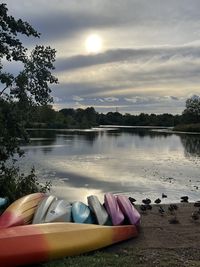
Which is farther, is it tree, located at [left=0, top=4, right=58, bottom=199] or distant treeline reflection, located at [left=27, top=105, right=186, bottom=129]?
distant treeline reflection, located at [left=27, top=105, right=186, bottom=129]

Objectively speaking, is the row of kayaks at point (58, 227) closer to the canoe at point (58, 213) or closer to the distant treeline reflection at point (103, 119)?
the canoe at point (58, 213)

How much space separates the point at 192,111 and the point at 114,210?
93.2 metres

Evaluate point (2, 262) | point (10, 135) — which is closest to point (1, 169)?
point (10, 135)

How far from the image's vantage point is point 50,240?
5918 millimetres

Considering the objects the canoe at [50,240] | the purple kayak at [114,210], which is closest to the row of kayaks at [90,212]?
the purple kayak at [114,210]

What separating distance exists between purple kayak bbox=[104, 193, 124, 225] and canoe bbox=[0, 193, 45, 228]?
3.69 ft

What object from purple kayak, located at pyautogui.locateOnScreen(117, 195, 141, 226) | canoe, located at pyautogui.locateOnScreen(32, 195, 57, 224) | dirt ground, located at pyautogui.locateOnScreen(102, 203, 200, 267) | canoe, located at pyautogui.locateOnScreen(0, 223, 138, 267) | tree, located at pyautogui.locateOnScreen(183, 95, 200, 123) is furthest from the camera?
tree, located at pyautogui.locateOnScreen(183, 95, 200, 123)

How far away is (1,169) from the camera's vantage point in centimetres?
991

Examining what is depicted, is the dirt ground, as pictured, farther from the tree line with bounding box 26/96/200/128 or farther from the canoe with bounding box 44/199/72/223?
the tree line with bounding box 26/96/200/128

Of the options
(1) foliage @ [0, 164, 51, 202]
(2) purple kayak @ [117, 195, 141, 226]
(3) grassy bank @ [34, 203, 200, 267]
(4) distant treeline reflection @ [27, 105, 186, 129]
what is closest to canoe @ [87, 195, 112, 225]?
(2) purple kayak @ [117, 195, 141, 226]

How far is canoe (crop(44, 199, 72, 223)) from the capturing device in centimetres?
652

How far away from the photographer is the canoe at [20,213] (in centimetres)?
625

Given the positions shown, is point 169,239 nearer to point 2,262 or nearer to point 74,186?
point 2,262

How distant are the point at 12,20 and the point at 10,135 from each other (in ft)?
8.11
